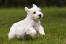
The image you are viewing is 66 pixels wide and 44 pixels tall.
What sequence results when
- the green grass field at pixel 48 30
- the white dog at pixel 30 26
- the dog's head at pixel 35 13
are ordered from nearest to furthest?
the green grass field at pixel 48 30, the dog's head at pixel 35 13, the white dog at pixel 30 26

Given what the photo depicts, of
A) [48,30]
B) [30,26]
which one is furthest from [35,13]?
[48,30]

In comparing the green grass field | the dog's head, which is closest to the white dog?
the dog's head

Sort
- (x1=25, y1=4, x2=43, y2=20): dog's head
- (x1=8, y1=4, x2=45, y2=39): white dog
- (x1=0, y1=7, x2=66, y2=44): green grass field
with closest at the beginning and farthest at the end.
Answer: (x1=0, y1=7, x2=66, y2=44): green grass field < (x1=25, y1=4, x2=43, y2=20): dog's head < (x1=8, y1=4, x2=45, y2=39): white dog

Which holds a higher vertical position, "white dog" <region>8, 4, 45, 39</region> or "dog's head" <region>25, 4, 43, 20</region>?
"dog's head" <region>25, 4, 43, 20</region>

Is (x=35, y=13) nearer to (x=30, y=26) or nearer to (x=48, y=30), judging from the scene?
(x=30, y=26)

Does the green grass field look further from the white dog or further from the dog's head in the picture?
the dog's head

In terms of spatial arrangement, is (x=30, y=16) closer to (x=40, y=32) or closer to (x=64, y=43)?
(x=40, y=32)

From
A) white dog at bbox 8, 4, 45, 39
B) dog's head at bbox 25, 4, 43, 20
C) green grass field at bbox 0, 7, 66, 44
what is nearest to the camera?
green grass field at bbox 0, 7, 66, 44

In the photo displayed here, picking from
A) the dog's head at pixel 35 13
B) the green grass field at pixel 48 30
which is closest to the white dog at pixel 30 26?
the dog's head at pixel 35 13

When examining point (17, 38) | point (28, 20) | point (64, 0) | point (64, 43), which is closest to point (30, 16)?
point (28, 20)

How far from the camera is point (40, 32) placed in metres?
10.1

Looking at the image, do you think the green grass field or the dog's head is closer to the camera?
the green grass field

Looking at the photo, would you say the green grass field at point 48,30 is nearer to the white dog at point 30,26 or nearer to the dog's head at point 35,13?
the white dog at point 30,26

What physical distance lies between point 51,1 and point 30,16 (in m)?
41.8
